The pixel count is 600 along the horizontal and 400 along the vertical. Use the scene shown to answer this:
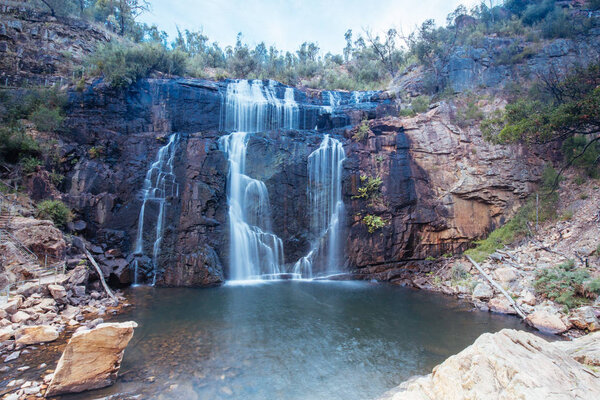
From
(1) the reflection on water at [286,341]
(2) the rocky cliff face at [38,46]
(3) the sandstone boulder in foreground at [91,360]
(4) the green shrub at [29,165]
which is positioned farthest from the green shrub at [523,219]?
(2) the rocky cliff face at [38,46]

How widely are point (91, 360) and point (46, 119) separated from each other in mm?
14772

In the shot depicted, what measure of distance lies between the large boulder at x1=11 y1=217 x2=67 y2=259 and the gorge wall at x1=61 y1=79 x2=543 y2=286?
9.24ft

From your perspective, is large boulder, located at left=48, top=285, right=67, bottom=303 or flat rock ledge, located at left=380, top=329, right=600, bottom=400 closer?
flat rock ledge, located at left=380, top=329, right=600, bottom=400

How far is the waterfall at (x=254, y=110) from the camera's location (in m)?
19.1

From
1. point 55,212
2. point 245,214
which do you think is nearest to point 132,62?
point 55,212

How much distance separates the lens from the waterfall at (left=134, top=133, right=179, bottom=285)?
45.2 feet

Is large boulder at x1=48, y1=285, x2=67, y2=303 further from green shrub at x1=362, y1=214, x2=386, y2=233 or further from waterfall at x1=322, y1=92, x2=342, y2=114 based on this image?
waterfall at x1=322, y1=92, x2=342, y2=114

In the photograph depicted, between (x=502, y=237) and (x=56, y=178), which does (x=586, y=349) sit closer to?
(x=502, y=237)

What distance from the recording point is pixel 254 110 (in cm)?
1945

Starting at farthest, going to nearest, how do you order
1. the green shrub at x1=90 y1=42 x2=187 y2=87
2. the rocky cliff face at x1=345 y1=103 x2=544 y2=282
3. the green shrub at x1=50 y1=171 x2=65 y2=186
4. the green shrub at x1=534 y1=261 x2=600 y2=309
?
1. the green shrub at x1=90 y1=42 x2=187 y2=87
2. the rocky cliff face at x1=345 y1=103 x2=544 y2=282
3. the green shrub at x1=50 y1=171 x2=65 y2=186
4. the green shrub at x1=534 y1=261 x2=600 y2=309

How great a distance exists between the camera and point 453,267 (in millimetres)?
12852

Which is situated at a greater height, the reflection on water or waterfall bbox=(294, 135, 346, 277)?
waterfall bbox=(294, 135, 346, 277)

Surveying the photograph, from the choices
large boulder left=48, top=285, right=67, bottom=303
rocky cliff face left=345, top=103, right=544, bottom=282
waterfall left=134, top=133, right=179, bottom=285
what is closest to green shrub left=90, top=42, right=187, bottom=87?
waterfall left=134, top=133, right=179, bottom=285

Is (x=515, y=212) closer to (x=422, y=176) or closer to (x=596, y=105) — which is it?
(x=422, y=176)
